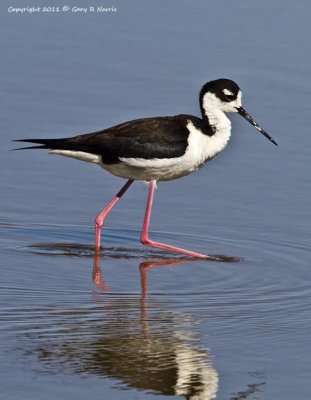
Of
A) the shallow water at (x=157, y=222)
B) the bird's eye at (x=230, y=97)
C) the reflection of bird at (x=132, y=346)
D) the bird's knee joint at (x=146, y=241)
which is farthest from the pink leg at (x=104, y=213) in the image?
the reflection of bird at (x=132, y=346)

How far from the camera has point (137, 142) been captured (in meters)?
9.20

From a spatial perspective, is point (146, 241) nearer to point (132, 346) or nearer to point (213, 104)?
point (213, 104)

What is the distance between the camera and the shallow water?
21.5 feet

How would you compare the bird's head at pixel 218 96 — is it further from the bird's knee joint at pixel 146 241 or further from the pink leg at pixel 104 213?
the bird's knee joint at pixel 146 241

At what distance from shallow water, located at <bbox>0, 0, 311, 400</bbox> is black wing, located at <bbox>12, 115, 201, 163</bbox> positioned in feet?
1.70

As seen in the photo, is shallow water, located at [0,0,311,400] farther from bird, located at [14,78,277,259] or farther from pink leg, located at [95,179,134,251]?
bird, located at [14,78,277,259]

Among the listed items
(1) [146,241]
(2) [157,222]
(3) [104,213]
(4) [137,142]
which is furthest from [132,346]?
(2) [157,222]

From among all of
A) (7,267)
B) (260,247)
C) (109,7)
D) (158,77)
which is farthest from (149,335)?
(109,7)

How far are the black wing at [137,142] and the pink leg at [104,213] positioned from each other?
1.07 feet

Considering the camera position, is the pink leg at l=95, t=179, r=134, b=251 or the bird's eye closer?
the pink leg at l=95, t=179, r=134, b=251

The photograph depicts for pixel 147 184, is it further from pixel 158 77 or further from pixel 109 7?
pixel 109 7

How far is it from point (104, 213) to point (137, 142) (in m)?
0.53

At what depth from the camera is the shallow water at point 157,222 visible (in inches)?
258

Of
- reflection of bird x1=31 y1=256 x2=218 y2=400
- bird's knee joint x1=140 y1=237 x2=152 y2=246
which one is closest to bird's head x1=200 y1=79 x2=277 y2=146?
bird's knee joint x1=140 y1=237 x2=152 y2=246
